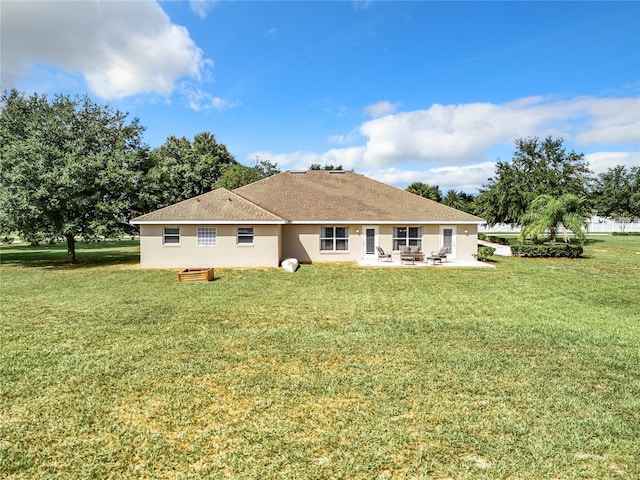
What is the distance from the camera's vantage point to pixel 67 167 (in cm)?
1908

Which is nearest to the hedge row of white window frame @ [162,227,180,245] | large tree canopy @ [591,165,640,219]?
white window frame @ [162,227,180,245]

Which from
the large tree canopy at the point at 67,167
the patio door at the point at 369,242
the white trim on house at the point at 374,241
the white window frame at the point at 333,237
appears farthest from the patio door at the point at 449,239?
the large tree canopy at the point at 67,167

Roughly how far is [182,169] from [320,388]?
3801 cm

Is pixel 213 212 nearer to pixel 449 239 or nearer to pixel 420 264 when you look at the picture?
pixel 420 264

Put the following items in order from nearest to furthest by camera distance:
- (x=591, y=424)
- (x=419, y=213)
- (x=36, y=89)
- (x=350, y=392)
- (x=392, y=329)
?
(x=591, y=424)
(x=350, y=392)
(x=392, y=329)
(x=419, y=213)
(x=36, y=89)

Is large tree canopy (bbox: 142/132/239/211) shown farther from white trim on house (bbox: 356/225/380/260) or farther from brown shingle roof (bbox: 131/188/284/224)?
white trim on house (bbox: 356/225/380/260)

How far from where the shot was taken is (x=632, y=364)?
21.5ft

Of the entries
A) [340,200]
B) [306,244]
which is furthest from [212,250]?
[340,200]

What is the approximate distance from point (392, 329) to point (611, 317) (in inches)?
238

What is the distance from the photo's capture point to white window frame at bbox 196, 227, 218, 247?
1994cm

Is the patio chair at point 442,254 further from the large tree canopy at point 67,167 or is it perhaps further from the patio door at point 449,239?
the large tree canopy at point 67,167

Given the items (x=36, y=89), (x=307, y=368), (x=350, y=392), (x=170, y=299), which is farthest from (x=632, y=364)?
(x=36, y=89)

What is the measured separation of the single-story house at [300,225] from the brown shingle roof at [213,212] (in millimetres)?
54

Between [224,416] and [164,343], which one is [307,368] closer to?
[224,416]
